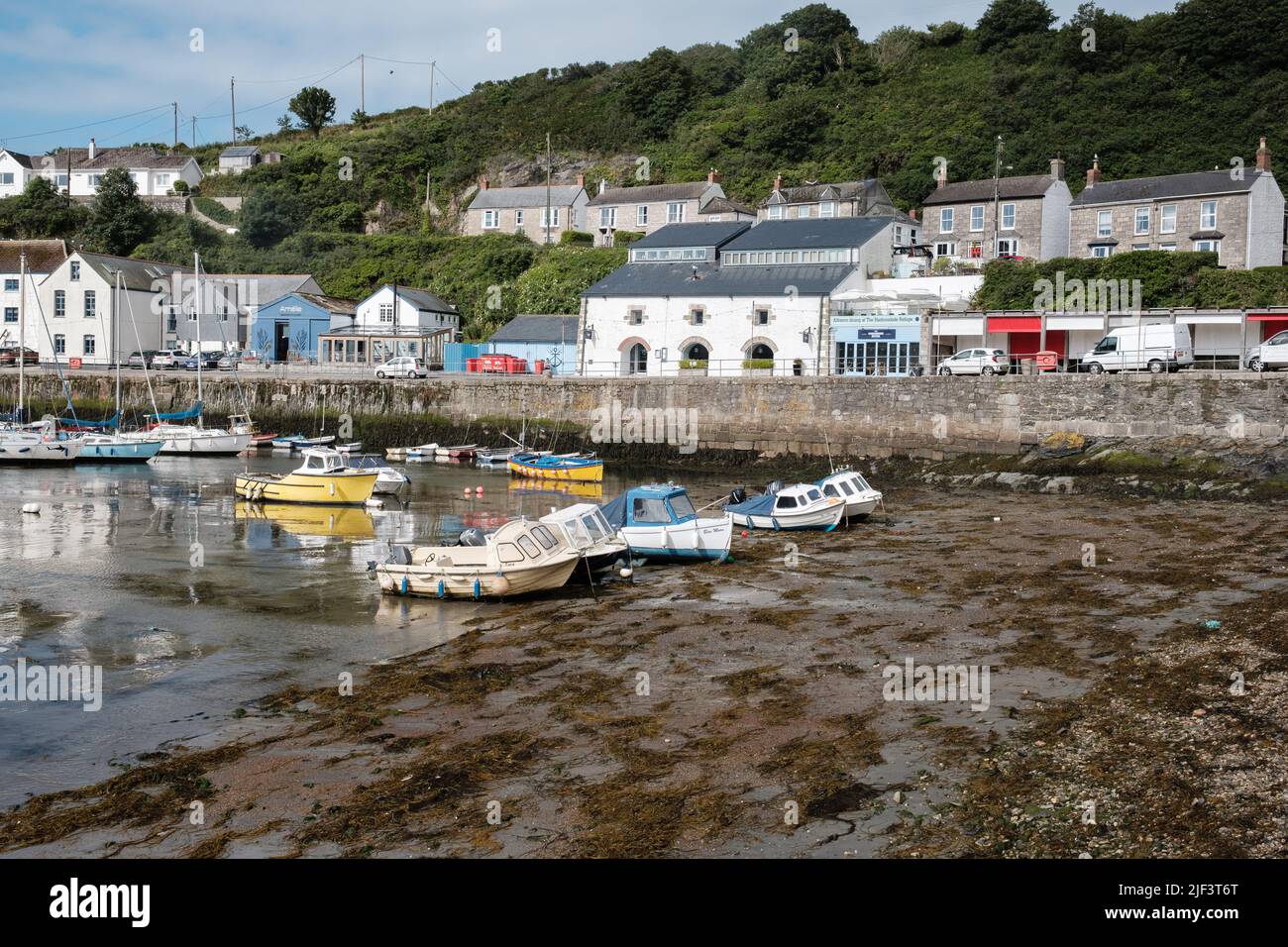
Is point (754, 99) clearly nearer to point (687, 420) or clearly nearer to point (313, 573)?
point (687, 420)

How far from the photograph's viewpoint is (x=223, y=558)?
77.8ft

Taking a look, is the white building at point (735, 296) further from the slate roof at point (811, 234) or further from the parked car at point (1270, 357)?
the parked car at point (1270, 357)

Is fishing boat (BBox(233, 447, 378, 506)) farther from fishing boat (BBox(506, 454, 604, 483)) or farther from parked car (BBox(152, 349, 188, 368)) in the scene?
parked car (BBox(152, 349, 188, 368))

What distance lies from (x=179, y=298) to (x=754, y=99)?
44.8 m

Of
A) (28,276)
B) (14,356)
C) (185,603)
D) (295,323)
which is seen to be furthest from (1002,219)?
(28,276)

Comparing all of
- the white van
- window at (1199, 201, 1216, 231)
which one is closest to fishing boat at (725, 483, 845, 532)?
the white van

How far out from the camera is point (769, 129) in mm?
75438

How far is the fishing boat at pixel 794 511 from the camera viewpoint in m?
25.2

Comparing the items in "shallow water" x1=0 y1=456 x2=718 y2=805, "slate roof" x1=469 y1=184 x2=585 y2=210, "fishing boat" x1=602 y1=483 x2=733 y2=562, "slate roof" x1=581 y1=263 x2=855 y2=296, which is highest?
"slate roof" x1=469 y1=184 x2=585 y2=210

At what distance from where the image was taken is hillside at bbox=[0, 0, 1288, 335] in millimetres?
64688

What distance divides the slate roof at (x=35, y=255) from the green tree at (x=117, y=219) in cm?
991

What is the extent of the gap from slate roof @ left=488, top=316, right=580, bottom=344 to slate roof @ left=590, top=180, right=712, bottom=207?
1559 cm

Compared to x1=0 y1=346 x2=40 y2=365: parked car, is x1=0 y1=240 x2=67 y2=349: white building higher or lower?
higher

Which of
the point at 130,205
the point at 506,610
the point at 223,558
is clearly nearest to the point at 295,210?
the point at 130,205
